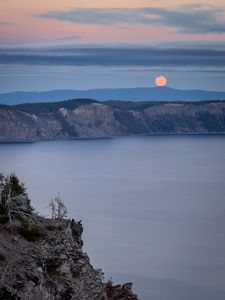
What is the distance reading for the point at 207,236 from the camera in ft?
351

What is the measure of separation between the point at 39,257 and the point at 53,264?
1126 mm

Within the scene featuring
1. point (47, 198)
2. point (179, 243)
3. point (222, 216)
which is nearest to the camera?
point (179, 243)

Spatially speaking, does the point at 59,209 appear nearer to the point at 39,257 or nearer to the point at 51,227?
the point at 51,227

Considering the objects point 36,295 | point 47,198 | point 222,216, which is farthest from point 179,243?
point 36,295

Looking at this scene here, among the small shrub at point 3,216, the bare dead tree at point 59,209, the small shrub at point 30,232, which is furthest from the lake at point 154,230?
the small shrub at point 3,216

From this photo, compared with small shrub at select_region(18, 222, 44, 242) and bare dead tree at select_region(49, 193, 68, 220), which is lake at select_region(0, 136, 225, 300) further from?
small shrub at select_region(18, 222, 44, 242)

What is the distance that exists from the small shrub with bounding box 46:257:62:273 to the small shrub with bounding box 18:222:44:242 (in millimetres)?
2088

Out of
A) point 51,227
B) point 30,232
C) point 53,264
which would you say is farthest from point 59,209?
point 53,264

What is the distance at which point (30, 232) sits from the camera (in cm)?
4334

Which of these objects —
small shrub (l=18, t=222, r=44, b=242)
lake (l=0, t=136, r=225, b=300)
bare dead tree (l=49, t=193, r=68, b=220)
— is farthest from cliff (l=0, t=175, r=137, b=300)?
lake (l=0, t=136, r=225, b=300)

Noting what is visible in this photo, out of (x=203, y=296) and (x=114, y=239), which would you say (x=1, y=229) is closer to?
(x=203, y=296)

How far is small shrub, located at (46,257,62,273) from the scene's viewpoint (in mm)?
40906

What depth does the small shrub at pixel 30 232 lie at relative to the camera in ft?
141

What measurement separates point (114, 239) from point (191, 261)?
1742 centimetres
